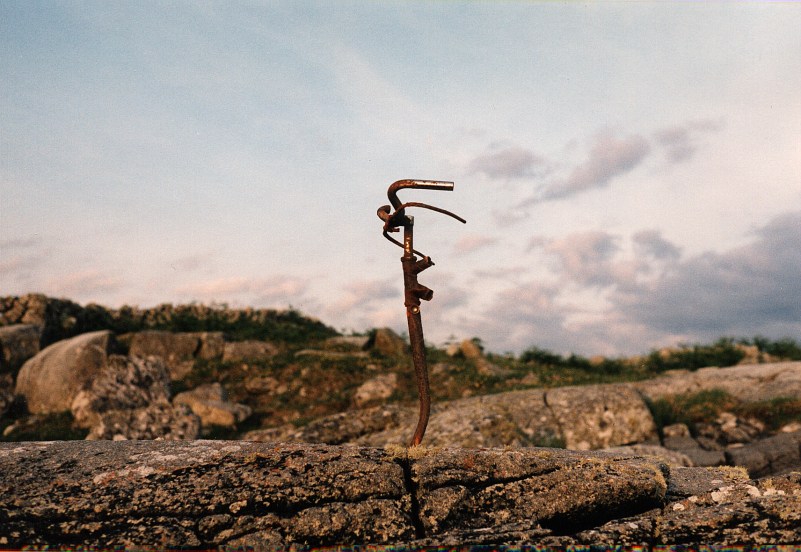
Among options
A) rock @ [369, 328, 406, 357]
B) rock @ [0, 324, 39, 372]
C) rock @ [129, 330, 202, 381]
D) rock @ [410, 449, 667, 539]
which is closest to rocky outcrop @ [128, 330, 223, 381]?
rock @ [129, 330, 202, 381]

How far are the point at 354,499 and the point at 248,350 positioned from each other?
2066cm

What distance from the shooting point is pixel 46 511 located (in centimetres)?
412

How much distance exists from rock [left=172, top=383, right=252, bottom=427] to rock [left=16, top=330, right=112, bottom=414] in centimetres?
310

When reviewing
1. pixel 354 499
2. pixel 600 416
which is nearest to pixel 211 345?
pixel 600 416

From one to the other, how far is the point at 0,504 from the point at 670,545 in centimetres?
435

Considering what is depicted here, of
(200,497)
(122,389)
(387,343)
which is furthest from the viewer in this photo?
(387,343)

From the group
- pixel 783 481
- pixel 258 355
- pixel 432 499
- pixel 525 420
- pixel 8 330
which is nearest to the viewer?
pixel 432 499

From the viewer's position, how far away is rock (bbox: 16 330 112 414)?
1895 centimetres

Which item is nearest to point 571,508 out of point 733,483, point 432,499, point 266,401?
point 432,499

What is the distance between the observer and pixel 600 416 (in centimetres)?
1326

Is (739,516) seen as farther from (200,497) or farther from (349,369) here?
(349,369)

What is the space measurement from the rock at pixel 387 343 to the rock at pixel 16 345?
11.5 metres

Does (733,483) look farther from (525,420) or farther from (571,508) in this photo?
(525,420)

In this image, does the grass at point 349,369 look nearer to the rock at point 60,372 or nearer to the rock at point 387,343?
the rock at point 387,343
